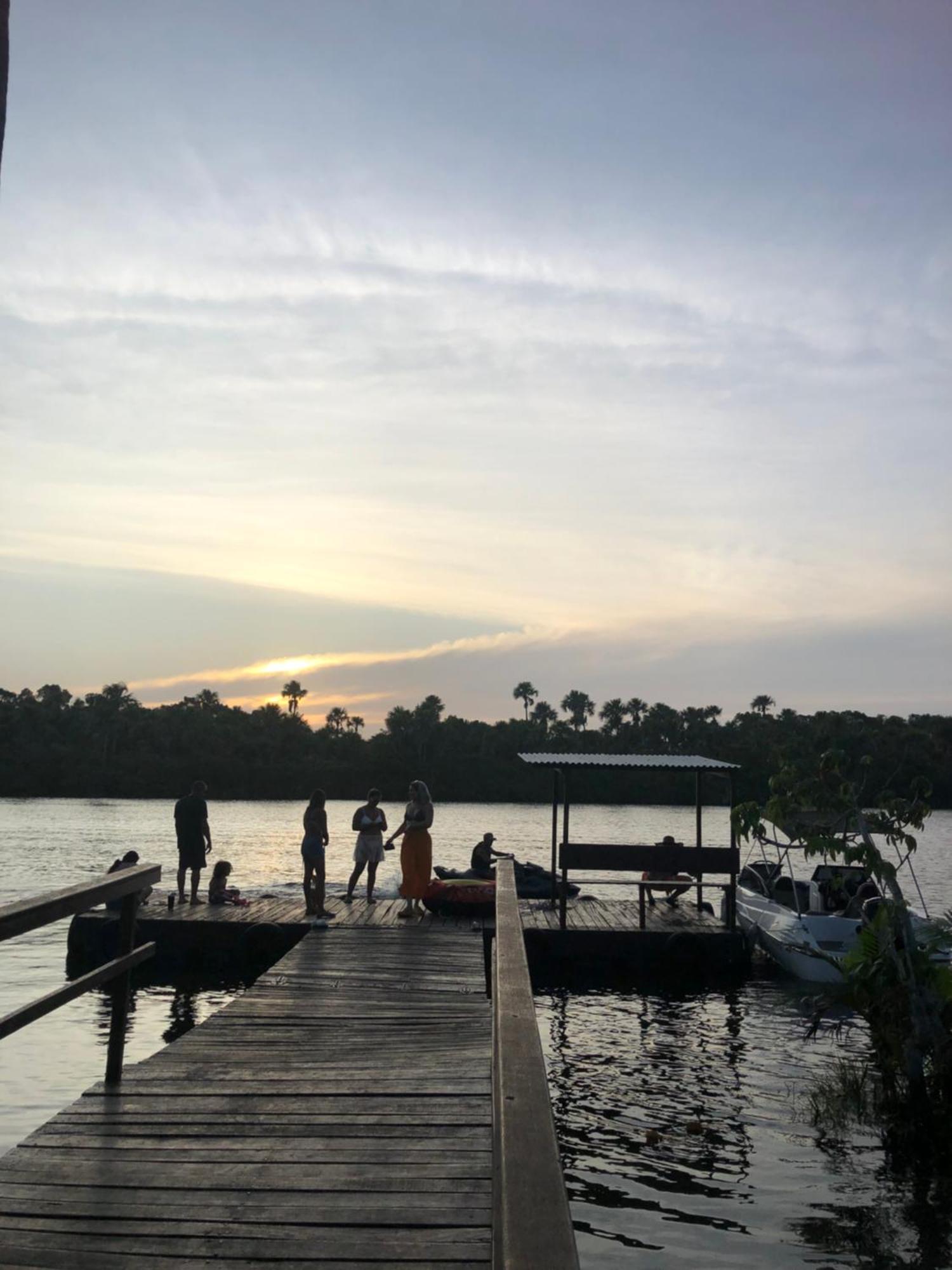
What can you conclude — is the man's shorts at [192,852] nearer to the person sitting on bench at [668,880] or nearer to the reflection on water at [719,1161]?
the reflection on water at [719,1161]

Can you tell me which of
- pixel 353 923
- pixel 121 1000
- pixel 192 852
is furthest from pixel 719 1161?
pixel 192 852

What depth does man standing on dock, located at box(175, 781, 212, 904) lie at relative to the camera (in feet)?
65.8

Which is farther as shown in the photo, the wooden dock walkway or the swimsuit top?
the swimsuit top

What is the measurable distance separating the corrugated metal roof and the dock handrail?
15.2m

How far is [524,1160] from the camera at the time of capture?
109 inches

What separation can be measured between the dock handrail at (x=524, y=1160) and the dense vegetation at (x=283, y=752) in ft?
383

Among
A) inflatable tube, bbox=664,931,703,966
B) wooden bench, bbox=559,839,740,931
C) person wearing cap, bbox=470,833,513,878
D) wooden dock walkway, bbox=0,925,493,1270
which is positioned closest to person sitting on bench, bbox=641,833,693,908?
wooden bench, bbox=559,839,740,931

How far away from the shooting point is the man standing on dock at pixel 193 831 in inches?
789

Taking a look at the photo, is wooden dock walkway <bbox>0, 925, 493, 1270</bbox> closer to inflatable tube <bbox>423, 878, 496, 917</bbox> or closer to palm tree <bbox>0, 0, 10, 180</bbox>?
palm tree <bbox>0, 0, 10, 180</bbox>

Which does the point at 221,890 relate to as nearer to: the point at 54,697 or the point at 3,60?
the point at 3,60

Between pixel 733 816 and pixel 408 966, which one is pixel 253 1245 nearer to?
pixel 733 816

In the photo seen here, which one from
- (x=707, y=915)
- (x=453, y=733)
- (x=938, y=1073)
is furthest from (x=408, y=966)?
(x=453, y=733)

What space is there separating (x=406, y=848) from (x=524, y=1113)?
585 inches

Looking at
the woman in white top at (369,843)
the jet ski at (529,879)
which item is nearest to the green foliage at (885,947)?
the woman in white top at (369,843)
